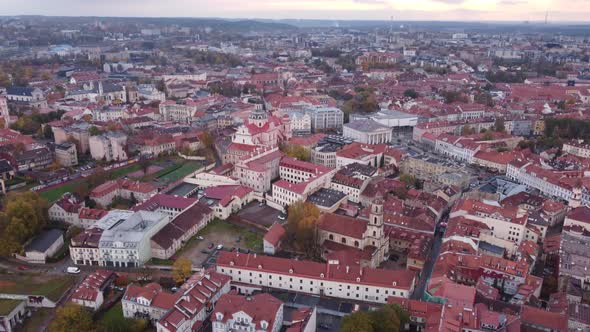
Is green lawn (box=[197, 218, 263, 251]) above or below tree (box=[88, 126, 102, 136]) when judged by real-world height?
below

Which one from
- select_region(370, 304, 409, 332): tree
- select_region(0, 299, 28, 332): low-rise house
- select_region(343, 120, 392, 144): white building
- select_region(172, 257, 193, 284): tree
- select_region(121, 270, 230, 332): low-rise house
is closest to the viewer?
select_region(370, 304, 409, 332): tree

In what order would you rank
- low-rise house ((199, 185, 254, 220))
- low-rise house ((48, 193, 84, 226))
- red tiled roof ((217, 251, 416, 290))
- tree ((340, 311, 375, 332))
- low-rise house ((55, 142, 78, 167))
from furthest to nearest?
low-rise house ((55, 142, 78, 167)), low-rise house ((199, 185, 254, 220)), low-rise house ((48, 193, 84, 226)), red tiled roof ((217, 251, 416, 290)), tree ((340, 311, 375, 332))

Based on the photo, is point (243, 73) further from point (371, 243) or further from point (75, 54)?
point (371, 243)

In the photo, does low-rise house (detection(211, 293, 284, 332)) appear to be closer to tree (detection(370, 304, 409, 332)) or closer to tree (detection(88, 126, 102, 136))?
tree (detection(370, 304, 409, 332))

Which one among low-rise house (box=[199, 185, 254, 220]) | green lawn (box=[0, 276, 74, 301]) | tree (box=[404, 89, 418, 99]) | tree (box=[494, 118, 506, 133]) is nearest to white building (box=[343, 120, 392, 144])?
tree (box=[494, 118, 506, 133])

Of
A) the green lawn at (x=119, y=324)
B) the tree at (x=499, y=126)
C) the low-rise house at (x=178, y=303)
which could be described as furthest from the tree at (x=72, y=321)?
the tree at (x=499, y=126)

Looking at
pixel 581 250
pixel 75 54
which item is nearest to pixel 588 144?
pixel 581 250

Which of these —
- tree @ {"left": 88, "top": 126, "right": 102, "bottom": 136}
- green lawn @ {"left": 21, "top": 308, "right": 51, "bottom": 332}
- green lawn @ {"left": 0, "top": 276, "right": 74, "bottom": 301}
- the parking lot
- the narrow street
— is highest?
tree @ {"left": 88, "top": 126, "right": 102, "bottom": 136}
